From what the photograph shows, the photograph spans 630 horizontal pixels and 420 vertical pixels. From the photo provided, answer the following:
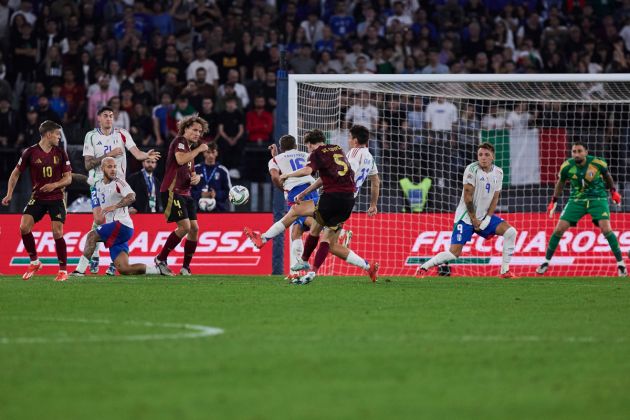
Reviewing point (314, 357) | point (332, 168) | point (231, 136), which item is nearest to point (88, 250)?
point (332, 168)

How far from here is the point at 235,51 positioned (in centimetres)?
2472

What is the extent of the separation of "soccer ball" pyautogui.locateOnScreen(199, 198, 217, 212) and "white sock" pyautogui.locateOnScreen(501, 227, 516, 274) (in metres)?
5.19

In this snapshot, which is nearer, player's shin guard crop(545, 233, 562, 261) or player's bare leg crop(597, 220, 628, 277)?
player's bare leg crop(597, 220, 628, 277)

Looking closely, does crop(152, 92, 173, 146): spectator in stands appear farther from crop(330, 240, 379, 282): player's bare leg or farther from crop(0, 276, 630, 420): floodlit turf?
crop(0, 276, 630, 420): floodlit turf

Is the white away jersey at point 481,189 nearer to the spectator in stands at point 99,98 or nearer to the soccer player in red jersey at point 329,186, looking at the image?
the soccer player in red jersey at point 329,186

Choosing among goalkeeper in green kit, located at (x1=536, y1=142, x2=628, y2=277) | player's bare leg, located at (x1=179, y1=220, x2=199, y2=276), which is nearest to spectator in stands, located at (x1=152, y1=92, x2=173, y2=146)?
player's bare leg, located at (x1=179, y1=220, x2=199, y2=276)

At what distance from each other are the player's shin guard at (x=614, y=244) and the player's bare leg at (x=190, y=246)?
20.9 ft

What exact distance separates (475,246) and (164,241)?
521 cm

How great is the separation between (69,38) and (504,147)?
981cm

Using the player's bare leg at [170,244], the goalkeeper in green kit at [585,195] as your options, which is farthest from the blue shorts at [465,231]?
the player's bare leg at [170,244]

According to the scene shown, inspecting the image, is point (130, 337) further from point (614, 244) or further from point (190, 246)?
point (614, 244)

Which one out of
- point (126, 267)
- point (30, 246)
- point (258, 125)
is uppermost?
point (258, 125)

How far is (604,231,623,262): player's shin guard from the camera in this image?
719 inches

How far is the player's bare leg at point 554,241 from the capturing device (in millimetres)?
18500
